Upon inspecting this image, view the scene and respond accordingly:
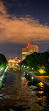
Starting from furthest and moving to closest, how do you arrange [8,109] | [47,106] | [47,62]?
[47,62] → [47,106] → [8,109]

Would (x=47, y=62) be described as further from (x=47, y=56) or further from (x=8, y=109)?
(x=8, y=109)

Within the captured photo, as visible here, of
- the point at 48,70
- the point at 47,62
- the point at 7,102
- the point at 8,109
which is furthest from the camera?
the point at 47,62

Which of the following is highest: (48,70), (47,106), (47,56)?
(47,56)

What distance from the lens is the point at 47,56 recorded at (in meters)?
38.2

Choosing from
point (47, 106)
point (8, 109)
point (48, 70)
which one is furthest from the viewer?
point (48, 70)

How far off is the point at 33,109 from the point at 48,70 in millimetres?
23683

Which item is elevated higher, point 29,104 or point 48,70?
point 48,70

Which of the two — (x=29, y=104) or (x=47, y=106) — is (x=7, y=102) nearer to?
(x=29, y=104)

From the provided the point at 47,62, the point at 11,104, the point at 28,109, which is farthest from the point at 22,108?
the point at 47,62

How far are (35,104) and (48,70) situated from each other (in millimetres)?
22291

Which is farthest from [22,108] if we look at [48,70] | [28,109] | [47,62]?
[47,62]

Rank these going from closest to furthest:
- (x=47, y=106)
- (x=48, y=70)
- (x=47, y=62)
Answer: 1. (x=47, y=106)
2. (x=48, y=70)
3. (x=47, y=62)

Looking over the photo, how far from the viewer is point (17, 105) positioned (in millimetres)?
12094

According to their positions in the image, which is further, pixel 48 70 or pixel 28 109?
pixel 48 70
